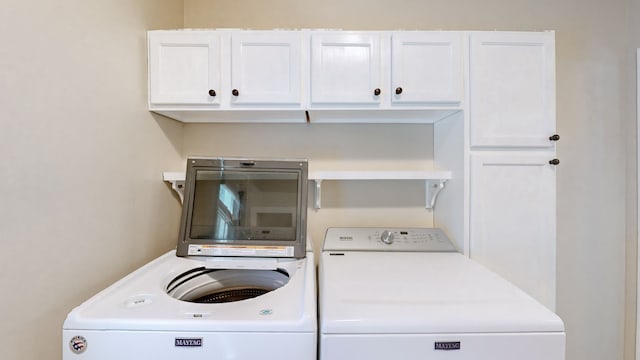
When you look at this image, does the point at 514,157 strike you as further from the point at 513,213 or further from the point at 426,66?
the point at 426,66

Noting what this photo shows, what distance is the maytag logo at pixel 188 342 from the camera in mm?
848

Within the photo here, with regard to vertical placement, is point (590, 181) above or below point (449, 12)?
below

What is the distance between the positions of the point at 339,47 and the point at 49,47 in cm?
111

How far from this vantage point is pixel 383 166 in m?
1.88

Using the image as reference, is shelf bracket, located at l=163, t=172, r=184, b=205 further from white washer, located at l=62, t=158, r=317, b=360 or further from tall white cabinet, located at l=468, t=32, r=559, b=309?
tall white cabinet, located at l=468, t=32, r=559, b=309

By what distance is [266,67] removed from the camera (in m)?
1.46

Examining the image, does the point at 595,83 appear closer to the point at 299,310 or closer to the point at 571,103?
the point at 571,103

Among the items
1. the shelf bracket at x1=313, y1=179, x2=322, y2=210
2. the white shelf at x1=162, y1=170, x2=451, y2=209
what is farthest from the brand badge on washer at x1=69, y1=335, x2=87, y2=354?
the shelf bracket at x1=313, y1=179, x2=322, y2=210

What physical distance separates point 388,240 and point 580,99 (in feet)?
4.96

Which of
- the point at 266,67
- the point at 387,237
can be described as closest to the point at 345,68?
the point at 266,67

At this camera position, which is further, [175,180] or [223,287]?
[175,180]

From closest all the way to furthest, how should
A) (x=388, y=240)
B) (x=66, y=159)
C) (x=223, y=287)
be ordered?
(x=66, y=159) → (x=223, y=287) → (x=388, y=240)

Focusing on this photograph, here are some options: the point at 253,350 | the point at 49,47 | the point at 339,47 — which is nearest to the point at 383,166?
the point at 339,47

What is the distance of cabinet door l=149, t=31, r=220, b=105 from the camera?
1449mm
